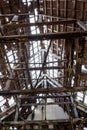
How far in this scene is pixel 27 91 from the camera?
8.91 meters

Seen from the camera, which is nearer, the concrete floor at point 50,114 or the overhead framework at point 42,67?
the overhead framework at point 42,67

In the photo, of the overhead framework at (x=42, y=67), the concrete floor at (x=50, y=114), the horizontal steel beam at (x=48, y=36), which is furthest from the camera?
the concrete floor at (x=50, y=114)

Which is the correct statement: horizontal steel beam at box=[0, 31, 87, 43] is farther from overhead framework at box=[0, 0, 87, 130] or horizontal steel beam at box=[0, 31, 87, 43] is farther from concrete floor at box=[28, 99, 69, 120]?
concrete floor at box=[28, 99, 69, 120]

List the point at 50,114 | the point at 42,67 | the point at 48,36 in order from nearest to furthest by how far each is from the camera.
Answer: the point at 48,36 → the point at 42,67 → the point at 50,114

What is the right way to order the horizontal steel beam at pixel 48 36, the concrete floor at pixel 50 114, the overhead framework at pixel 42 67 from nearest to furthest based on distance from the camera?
the horizontal steel beam at pixel 48 36, the overhead framework at pixel 42 67, the concrete floor at pixel 50 114

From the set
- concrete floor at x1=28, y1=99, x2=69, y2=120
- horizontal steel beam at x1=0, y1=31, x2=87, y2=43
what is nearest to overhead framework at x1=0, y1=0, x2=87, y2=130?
concrete floor at x1=28, y1=99, x2=69, y2=120

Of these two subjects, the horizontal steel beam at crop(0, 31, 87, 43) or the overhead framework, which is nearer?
the horizontal steel beam at crop(0, 31, 87, 43)

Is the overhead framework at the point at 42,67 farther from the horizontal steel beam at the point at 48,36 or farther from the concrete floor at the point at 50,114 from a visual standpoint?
the horizontal steel beam at the point at 48,36

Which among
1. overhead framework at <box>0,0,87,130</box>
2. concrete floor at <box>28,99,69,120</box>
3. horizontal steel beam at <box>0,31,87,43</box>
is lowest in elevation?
concrete floor at <box>28,99,69,120</box>

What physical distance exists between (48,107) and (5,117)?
2.88 m

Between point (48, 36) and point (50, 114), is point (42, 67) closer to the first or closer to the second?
point (48, 36)

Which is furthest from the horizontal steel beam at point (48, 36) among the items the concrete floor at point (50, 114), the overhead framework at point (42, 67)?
the concrete floor at point (50, 114)

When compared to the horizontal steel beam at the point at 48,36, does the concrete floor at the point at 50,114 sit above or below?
below

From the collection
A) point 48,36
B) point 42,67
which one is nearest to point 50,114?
point 42,67
